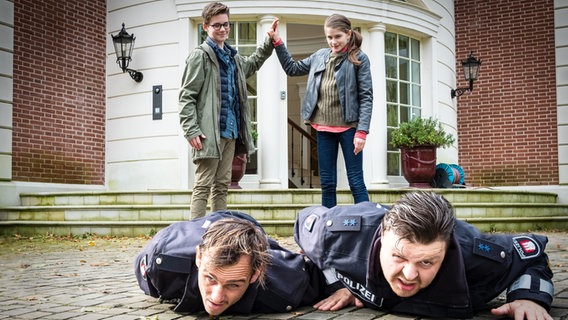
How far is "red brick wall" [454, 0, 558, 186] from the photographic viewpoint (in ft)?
32.9

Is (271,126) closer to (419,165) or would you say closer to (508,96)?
(419,165)

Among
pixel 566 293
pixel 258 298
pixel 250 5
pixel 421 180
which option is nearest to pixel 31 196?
pixel 250 5

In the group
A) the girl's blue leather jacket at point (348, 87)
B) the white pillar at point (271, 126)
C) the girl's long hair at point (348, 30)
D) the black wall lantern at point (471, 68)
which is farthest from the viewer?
the black wall lantern at point (471, 68)

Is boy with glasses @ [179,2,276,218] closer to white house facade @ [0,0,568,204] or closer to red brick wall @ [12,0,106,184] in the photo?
white house facade @ [0,0,568,204]

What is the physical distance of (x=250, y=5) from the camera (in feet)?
27.4

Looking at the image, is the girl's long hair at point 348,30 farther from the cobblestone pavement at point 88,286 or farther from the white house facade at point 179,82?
the white house facade at point 179,82

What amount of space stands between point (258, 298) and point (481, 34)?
30.7 ft

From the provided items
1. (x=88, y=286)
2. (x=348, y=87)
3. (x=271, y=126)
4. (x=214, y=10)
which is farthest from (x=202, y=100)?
(x=271, y=126)

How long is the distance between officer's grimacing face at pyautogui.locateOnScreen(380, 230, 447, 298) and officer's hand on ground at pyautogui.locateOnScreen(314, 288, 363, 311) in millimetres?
548

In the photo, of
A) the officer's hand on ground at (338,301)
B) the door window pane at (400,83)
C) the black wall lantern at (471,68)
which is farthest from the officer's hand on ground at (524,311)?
the black wall lantern at (471,68)

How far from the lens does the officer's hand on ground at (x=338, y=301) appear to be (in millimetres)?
2619

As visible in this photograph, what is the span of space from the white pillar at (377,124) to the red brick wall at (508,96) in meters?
2.39

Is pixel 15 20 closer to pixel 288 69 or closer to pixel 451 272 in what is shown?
pixel 288 69

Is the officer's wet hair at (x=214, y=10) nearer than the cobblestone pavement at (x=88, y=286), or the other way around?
the cobblestone pavement at (x=88, y=286)
